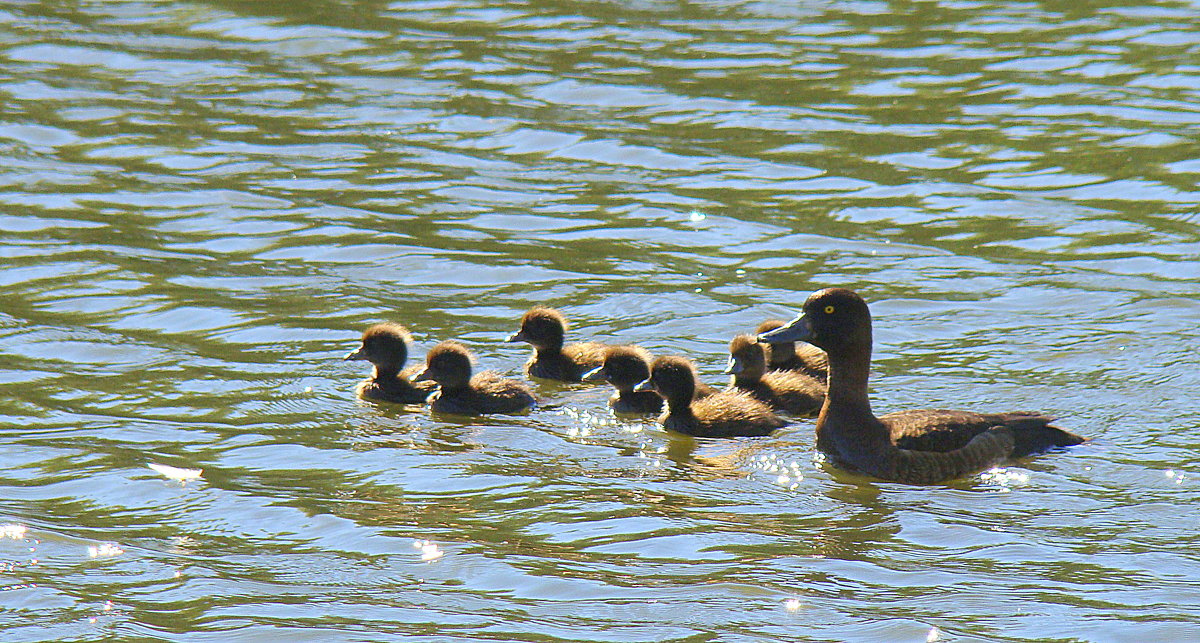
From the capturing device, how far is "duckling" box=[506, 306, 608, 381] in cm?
930

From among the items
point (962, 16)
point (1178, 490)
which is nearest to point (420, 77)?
point (962, 16)

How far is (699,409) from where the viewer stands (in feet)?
28.2

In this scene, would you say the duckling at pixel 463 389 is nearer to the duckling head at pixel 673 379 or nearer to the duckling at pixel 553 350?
the duckling at pixel 553 350

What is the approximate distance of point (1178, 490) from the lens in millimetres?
7332

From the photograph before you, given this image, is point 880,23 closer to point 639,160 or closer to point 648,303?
point 639,160

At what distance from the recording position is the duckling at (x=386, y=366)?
9.06 metres

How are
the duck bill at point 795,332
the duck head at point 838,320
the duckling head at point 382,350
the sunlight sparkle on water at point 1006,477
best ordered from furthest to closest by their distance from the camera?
the duckling head at point 382,350 < the duck bill at point 795,332 < the duck head at point 838,320 < the sunlight sparkle on water at point 1006,477

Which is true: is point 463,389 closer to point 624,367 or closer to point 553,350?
point 553,350

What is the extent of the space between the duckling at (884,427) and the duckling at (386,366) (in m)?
1.96

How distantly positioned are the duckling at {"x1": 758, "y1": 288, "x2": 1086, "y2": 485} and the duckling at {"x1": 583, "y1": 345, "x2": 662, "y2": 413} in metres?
0.78

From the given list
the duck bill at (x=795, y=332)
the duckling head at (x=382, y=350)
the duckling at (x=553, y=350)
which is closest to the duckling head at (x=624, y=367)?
the duckling at (x=553, y=350)

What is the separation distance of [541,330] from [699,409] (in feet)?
3.70

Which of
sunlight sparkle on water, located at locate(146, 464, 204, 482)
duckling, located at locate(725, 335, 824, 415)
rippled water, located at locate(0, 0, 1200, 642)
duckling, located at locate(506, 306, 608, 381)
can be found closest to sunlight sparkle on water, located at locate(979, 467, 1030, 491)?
rippled water, located at locate(0, 0, 1200, 642)

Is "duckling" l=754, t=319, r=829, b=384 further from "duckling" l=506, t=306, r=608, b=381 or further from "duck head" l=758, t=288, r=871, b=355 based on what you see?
"duck head" l=758, t=288, r=871, b=355
